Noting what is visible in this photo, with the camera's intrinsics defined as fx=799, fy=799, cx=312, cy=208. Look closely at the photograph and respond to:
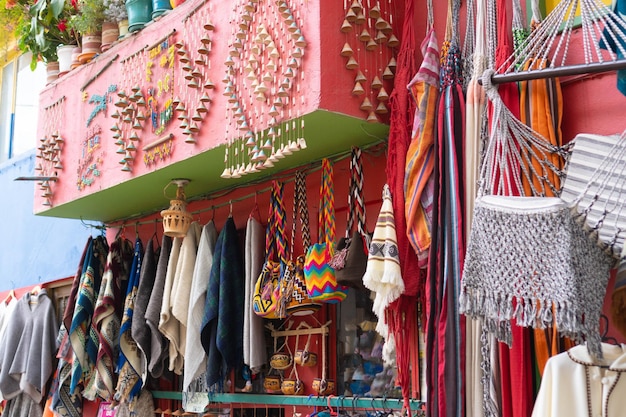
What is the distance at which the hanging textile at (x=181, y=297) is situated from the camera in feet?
15.5

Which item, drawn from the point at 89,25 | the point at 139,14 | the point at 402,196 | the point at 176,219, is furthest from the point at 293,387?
the point at 89,25

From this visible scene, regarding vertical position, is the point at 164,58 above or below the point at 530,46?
above

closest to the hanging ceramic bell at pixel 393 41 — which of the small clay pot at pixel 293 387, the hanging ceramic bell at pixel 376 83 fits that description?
the hanging ceramic bell at pixel 376 83

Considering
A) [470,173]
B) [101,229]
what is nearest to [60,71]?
[101,229]

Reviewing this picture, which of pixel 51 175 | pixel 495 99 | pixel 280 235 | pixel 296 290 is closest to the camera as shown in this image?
pixel 495 99

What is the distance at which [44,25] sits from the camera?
5984 millimetres

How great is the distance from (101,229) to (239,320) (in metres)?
2.14

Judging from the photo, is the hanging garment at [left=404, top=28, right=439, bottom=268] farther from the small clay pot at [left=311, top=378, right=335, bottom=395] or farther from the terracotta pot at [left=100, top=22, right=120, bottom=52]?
the terracotta pot at [left=100, top=22, right=120, bottom=52]

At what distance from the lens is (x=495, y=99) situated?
116 inches

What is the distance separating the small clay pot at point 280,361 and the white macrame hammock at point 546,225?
6.04 feet

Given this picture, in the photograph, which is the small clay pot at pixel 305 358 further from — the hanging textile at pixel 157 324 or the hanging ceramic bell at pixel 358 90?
the hanging ceramic bell at pixel 358 90

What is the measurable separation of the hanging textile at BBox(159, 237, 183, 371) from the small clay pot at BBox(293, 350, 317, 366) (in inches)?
35.2

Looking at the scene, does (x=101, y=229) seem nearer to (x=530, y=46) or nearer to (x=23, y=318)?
(x=23, y=318)

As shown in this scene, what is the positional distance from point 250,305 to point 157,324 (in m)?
0.87
